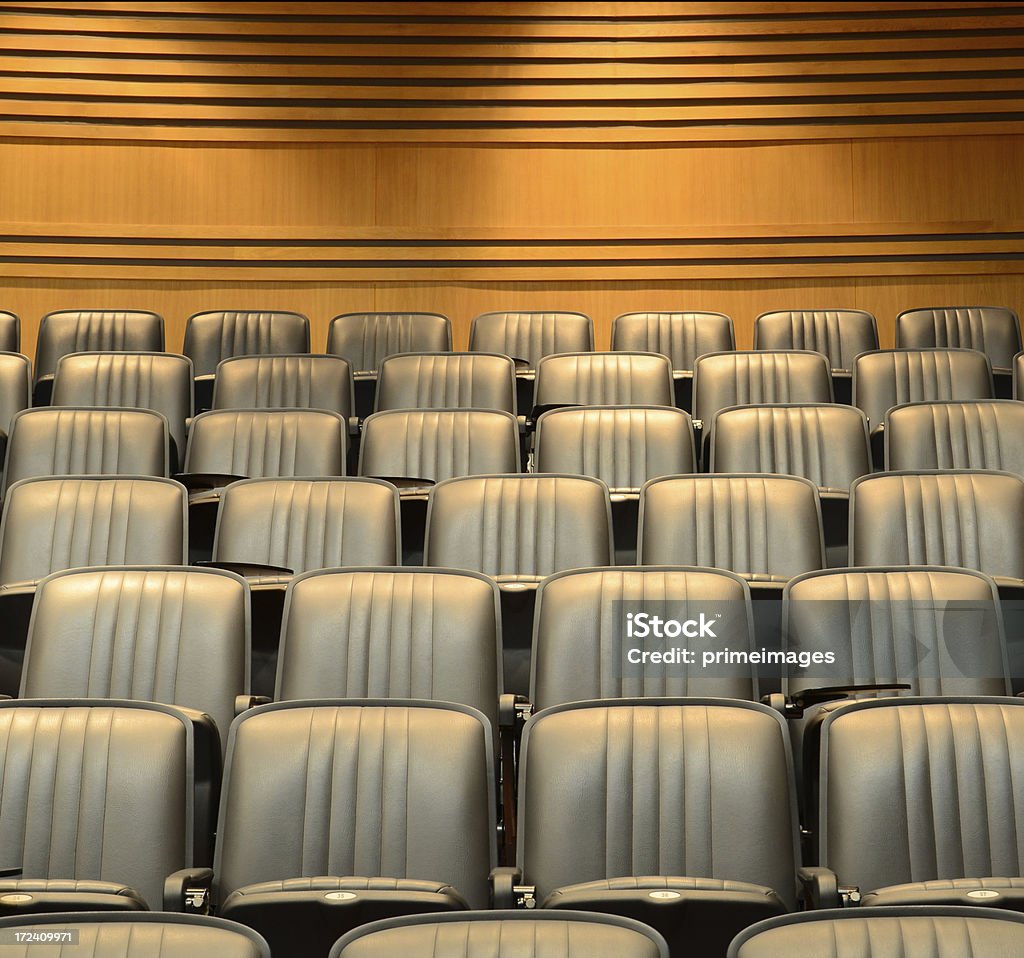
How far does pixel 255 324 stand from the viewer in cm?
179

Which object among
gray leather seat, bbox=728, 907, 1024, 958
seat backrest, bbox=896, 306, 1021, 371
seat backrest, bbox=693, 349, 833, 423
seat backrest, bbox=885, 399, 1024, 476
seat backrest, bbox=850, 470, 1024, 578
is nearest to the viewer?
gray leather seat, bbox=728, 907, 1024, 958

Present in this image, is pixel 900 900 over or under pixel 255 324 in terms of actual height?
under

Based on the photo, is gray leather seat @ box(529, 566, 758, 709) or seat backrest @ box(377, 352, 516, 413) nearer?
gray leather seat @ box(529, 566, 758, 709)

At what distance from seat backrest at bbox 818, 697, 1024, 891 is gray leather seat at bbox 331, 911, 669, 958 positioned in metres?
0.24

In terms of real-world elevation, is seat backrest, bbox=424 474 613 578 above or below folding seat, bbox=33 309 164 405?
below

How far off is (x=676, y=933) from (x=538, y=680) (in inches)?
12.3

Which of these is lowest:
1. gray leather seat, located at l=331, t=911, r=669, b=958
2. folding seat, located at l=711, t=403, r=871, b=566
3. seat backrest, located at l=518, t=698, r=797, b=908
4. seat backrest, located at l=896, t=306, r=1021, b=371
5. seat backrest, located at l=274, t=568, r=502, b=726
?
gray leather seat, located at l=331, t=911, r=669, b=958

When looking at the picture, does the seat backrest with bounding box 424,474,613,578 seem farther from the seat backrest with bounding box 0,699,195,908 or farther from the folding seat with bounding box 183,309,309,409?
the folding seat with bounding box 183,309,309,409

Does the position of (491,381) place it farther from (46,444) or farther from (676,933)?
(676,933)

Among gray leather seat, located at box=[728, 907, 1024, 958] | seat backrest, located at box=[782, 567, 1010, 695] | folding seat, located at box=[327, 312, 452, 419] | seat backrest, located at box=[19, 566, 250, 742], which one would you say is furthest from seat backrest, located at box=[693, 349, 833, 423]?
gray leather seat, located at box=[728, 907, 1024, 958]

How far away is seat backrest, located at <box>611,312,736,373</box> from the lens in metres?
1.75

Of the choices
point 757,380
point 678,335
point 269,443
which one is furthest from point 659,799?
point 678,335

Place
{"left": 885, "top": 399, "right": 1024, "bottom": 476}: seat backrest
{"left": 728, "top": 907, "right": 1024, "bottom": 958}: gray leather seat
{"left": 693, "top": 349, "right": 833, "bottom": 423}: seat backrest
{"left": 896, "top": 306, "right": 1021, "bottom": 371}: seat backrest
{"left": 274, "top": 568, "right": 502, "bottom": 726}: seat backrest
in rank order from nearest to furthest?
{"left": 728, "top": 907, "right": 1024, "bottom": 958}: gray leather seat < {"left": 274, "top": 568, "right": 502, "bottom": 726}: seat backrest < {"left": 885, "top": 399, "right": 1024, "bottom": 476}: seat backrest < {"left": 693, "top": 349, "right": 833, "bottom": 423}: seat backrest < {"left": 896, "top": 306, "right": 1021, "bottom": 371}: seat backrest

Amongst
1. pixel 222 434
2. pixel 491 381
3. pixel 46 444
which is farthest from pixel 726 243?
pixel 46 444
